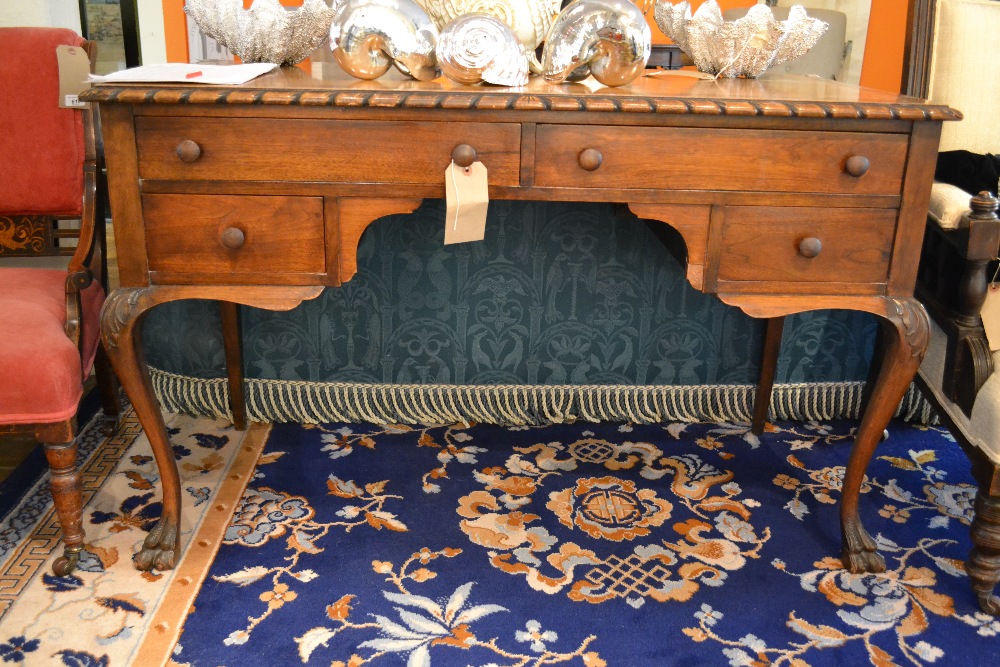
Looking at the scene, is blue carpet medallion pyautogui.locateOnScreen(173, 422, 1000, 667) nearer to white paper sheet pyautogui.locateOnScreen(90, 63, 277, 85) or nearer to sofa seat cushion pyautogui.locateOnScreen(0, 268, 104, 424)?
sofa seat cushion pyautogui.locateOnScreen(0, 268, 104, 424)

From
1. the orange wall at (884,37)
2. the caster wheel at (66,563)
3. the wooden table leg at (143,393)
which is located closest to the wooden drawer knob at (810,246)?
the wooden table leg at (143,393)

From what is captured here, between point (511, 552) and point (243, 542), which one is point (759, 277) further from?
point (243, 542)

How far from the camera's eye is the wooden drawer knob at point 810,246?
1514 mm

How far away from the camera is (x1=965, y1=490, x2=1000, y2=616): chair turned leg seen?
1.59 metres

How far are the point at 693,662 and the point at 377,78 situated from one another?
1.19 m

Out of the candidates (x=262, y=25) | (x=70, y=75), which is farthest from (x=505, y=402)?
(x=70, y=75)

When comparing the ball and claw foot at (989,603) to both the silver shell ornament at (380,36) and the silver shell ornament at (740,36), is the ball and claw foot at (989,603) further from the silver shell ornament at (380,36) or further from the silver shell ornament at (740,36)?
the silver shell ornament at (380,36)

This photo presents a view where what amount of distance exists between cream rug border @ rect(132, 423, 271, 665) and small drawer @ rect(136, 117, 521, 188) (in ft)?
2.46

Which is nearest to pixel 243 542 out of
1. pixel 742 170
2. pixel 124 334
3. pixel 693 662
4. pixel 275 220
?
pixel 124 334

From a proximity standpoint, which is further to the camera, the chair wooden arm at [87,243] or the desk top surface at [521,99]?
the chair wooden arm at [87,243]

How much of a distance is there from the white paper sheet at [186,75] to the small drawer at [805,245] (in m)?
0.86

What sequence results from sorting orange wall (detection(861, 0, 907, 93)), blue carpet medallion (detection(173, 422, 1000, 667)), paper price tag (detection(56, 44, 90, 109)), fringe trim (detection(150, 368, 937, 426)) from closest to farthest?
blue carpet medallion (detection(173, 422, 1000, 667))
paper price tag (detection(56, 44, 90, 109))
fringe trim (detection(150, 368, 937, 426))
orange wall (detection(861, 0, 907, 93))

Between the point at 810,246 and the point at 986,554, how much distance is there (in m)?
0.67

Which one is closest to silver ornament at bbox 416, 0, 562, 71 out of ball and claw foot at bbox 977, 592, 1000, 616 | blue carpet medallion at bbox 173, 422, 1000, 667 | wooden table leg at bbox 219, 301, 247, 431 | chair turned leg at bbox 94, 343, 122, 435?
wooden table leg at bbox 219, 301, 247, 431
